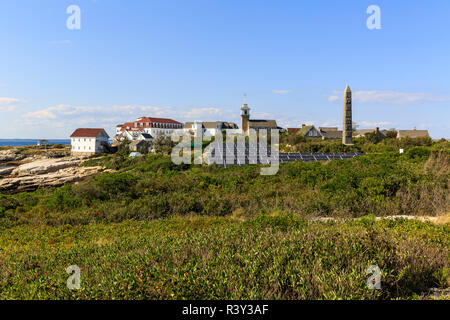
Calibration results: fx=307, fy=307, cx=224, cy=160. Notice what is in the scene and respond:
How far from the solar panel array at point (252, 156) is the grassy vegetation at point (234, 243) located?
10025 millimetres

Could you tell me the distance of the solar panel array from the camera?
26.6m

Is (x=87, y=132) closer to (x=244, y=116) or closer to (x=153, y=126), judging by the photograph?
(x=153, y=126)

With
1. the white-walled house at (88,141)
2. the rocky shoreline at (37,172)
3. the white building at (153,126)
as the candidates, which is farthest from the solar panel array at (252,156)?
the white building at (153,126)

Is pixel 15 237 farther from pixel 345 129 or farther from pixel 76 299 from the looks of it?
pixel 345 129

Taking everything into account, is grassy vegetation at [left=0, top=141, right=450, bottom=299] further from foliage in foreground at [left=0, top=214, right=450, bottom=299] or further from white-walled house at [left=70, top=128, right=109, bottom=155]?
white-walled house at [left=70, top=128, right=109, bottom=155]

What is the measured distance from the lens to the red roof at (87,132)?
73438 mm

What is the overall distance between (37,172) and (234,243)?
181 ft

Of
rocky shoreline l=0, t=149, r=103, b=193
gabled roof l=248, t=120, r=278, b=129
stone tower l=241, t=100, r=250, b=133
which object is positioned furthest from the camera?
gabled roof l=248, t=120, r=278, b=129

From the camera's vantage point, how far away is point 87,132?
244ft

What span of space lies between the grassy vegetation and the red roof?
6123 cm

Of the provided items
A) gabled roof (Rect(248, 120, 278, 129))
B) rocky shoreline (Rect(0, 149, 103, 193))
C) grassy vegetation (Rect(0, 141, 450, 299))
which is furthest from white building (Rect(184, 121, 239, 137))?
grassy vegetation (Rect(0, 141, 450, 299))

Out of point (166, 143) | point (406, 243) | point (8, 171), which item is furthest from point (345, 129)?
point (8, 171)

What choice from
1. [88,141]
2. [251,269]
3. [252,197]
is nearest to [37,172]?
[88,141]

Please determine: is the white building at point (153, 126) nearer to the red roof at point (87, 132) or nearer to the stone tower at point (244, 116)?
the red roof at point (87, 132)
